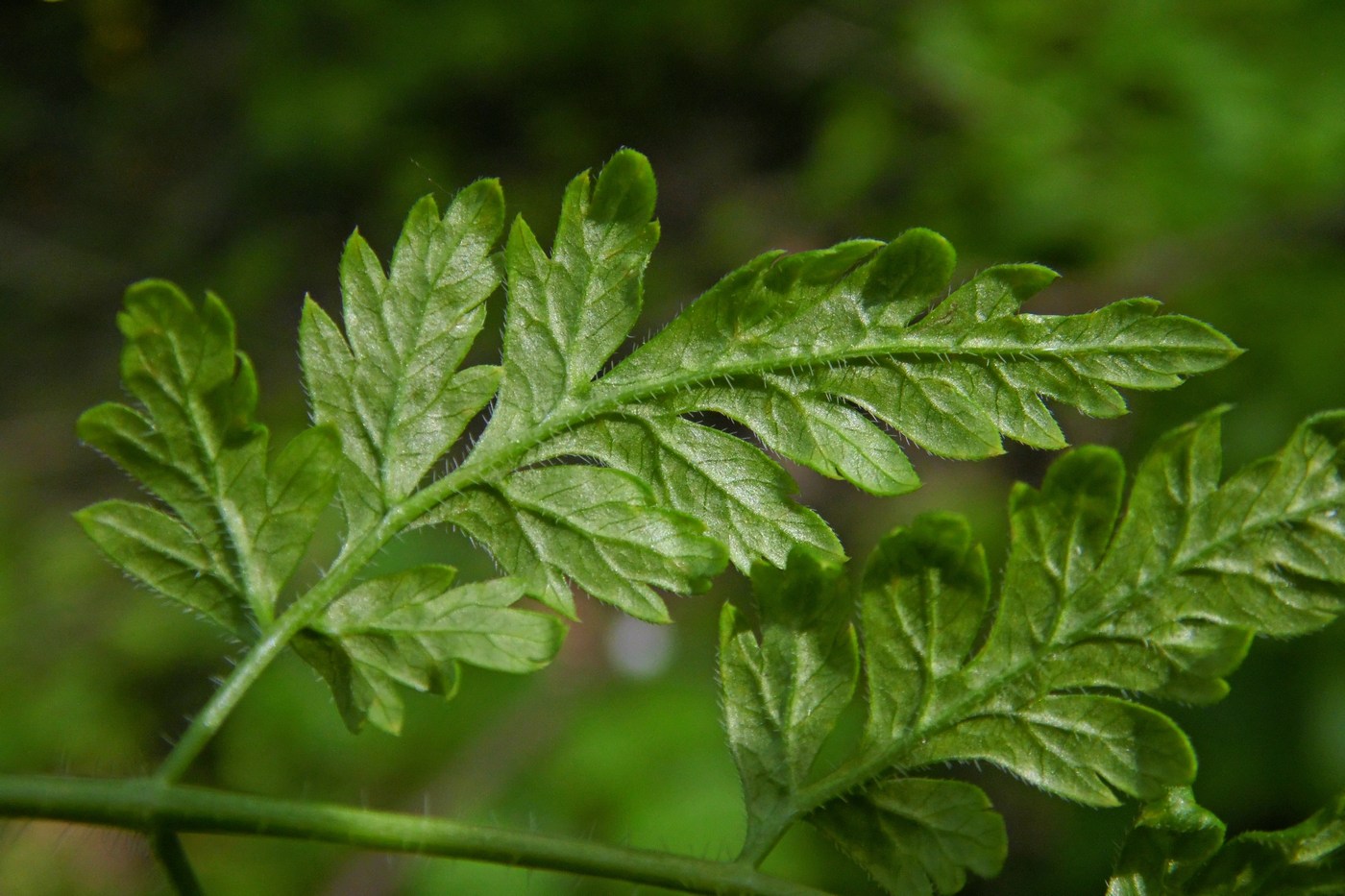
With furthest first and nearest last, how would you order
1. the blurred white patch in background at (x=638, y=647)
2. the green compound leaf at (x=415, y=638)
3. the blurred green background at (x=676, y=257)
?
the blurred white patch in background at (x=638, y=647)
the blurred green background at (x=676, y=257)
the green compound leaf at (x=415, y=638)

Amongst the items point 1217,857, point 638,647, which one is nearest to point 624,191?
point 1217,857

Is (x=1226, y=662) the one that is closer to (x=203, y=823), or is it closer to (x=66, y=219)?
(x=203, y=823)

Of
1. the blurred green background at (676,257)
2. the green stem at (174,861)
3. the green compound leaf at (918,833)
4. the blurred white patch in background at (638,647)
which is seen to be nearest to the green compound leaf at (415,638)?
the green stem at (174,861)

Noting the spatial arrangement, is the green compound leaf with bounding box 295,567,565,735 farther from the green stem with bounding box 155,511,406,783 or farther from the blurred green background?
the blurred green background

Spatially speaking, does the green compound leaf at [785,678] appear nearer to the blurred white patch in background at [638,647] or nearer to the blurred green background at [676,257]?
the blurred green background at [676,257]

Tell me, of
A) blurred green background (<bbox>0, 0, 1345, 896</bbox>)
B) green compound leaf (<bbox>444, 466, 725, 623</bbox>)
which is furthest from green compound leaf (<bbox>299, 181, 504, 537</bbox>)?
blurred green background (<bbox>0, 0, 1345, 896</bbox>)

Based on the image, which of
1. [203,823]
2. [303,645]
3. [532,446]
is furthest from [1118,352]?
[203,823]

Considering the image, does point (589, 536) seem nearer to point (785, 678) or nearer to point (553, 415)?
point (553, 415)
